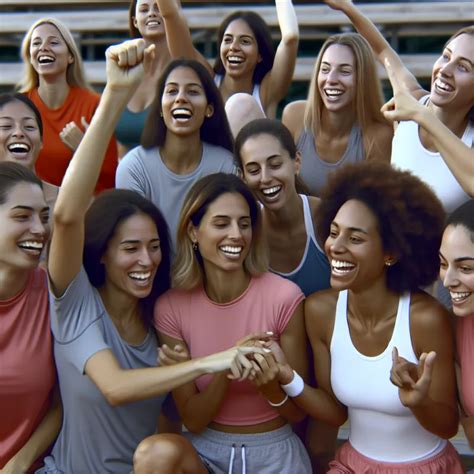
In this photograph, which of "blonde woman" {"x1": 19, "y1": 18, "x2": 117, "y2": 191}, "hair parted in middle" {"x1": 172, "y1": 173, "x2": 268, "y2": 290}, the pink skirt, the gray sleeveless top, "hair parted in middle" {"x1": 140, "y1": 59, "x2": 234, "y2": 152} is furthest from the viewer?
"blonde woman" {"x1": 19, "y1": 18, "x2": 117, "y2": 191}

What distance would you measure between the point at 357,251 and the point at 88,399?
0.85 meters

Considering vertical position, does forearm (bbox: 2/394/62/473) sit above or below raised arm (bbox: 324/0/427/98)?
below

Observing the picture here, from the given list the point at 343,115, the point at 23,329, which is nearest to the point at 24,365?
the point at 23,329

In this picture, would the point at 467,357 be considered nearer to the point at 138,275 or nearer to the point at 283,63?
the point at 138,275

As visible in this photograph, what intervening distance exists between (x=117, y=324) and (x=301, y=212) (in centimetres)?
71

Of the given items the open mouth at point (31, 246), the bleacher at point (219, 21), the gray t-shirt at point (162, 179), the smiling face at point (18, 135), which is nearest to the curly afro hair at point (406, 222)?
the gray t-shirt at point (162, 179)

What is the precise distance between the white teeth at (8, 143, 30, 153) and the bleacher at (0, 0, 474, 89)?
126 inches

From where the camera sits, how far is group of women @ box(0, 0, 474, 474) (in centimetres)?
248

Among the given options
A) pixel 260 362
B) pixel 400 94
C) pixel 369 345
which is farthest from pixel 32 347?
pixel 400 94

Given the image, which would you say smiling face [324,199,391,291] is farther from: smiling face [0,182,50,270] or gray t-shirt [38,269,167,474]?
smiling face [0,182,50,270]

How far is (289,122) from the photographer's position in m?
3.66

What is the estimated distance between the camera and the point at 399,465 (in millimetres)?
2557

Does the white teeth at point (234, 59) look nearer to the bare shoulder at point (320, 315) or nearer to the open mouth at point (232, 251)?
the open mouth at point (232, 251)

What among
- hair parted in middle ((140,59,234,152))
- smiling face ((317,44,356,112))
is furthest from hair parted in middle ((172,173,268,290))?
smiling face ((317,44,356,112))
